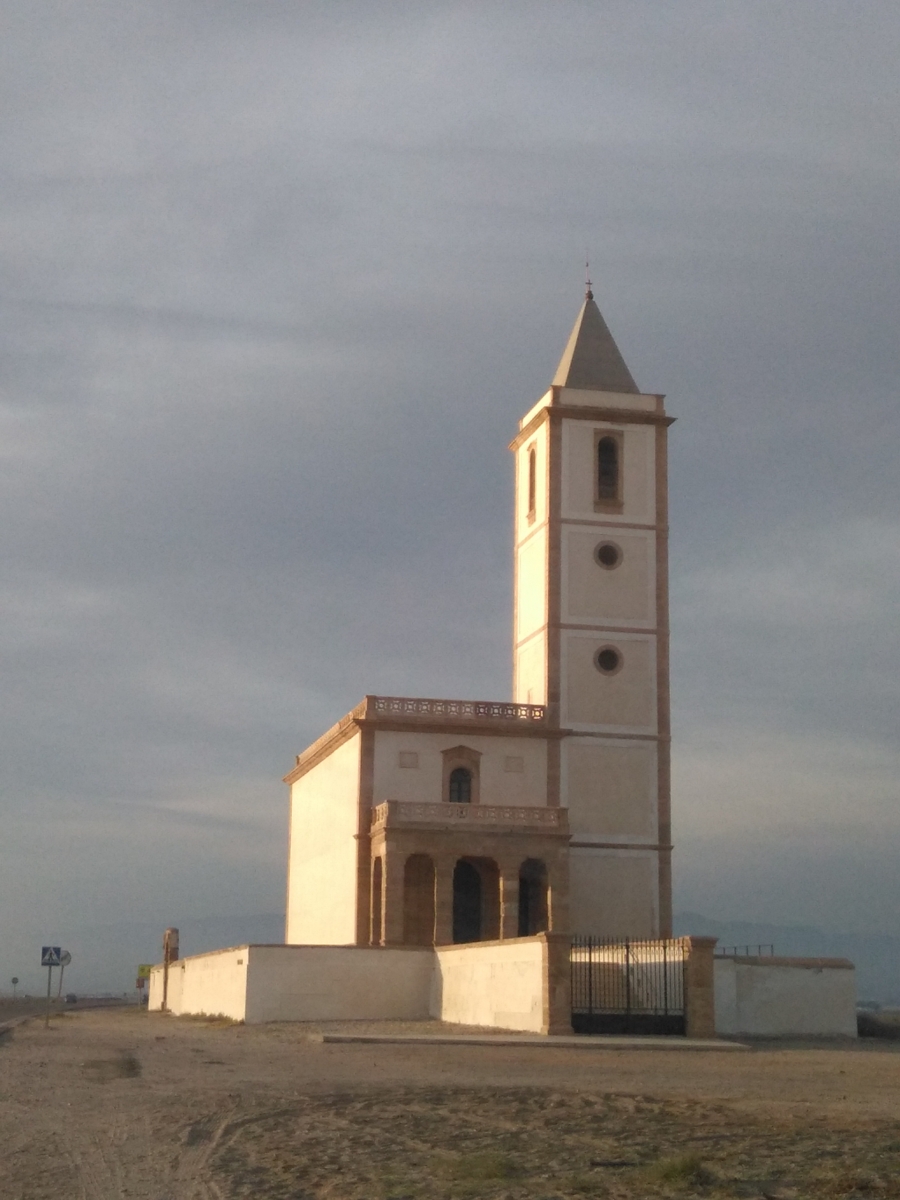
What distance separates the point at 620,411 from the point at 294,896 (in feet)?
70.3

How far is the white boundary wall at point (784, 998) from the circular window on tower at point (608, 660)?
54.2 feet

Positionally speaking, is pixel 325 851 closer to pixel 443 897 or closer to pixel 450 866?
pixel 450 866

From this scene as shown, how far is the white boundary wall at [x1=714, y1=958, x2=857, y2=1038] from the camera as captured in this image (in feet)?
101

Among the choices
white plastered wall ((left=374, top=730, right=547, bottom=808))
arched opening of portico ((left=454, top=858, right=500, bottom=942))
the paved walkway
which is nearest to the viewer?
the paved walkway

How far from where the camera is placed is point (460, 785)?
45.7m

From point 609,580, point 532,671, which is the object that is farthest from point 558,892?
point 609,580

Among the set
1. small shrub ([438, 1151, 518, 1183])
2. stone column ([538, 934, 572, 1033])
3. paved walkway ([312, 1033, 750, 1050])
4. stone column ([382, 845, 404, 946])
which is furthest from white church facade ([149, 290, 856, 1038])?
small shrub ([438, 1151, 518, 1183])

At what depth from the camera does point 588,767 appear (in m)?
46.5

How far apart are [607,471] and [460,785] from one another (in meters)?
11.3

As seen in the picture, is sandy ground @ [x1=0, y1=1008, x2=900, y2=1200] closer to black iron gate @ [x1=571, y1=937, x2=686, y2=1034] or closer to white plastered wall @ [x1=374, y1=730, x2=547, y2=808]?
black iron gate @ [x1=571, y1=937, x2=686, y2=1034]

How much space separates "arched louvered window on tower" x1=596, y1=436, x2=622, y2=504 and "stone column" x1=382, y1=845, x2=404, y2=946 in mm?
13823

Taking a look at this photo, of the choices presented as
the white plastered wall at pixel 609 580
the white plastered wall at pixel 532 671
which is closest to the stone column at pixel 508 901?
the white plastered wall at pixel 532 671

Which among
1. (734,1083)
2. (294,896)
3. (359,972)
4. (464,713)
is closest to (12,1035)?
(359,972)

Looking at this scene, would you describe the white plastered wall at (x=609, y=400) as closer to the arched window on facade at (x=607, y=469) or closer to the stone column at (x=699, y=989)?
the arched window on facade at (x=607, y=469)
